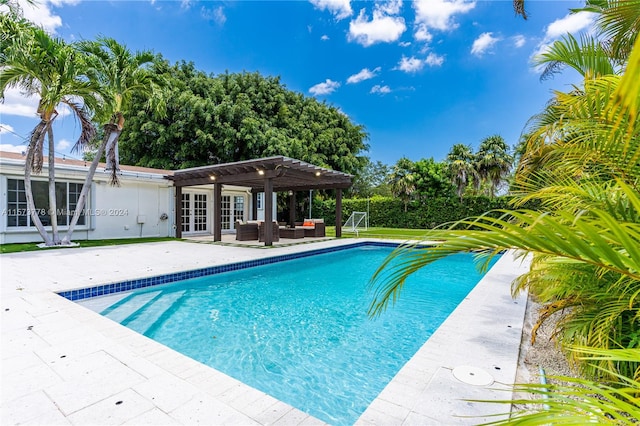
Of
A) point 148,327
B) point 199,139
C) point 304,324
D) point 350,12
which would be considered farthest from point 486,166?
point 148,327

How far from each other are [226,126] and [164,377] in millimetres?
17586

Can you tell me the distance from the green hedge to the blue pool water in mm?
10893

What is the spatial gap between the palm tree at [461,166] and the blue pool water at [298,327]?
12.8m

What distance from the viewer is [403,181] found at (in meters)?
20.2

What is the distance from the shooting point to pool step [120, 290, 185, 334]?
455 centimetres

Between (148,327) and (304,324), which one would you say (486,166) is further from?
Result: (148,327)

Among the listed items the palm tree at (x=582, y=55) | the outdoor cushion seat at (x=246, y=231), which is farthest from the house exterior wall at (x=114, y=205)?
the palm tree at (x=582, y=55)

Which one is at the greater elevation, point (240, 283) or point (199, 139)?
point (199, 139)

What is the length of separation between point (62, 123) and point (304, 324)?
10576 mm

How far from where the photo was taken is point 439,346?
320 centimetres

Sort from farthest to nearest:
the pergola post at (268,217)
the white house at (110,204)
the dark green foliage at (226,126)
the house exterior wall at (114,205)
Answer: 1. the dark green foliage at (226,126)
2. the pergola post at (268,217)
3. the white house at (110,204)
4. the house exterior wall at (114,205)

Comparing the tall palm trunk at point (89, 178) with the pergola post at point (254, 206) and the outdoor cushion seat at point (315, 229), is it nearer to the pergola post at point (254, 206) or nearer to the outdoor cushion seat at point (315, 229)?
the pergola post at point (254, 206)

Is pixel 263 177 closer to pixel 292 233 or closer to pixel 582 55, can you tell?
pixel 292 233

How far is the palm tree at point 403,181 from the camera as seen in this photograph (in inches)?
792
